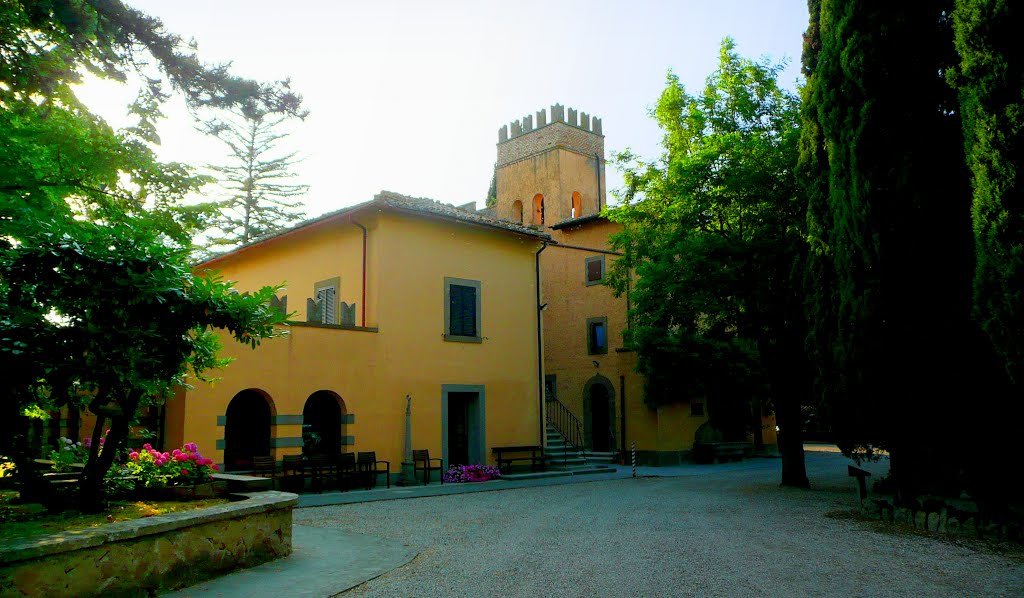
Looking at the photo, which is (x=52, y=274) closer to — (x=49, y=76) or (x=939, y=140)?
(x=49, y=76)

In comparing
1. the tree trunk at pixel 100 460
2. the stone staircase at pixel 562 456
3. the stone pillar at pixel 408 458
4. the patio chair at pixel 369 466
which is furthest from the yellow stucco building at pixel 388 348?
the tree trunk at pixel 100 460

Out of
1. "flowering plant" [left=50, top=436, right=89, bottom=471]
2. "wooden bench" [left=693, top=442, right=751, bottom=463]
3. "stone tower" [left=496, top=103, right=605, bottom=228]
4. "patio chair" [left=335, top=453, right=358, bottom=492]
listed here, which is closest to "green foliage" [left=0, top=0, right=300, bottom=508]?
"flowering plant" [left=50, top=436, right=89, bottom=471]

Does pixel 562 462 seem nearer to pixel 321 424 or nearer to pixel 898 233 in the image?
pixel 321 424

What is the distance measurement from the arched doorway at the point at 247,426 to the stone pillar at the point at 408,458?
119 inches

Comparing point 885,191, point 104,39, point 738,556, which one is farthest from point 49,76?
point 885,191

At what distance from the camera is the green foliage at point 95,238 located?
263 inches

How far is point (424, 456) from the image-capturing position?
1756 centimetres

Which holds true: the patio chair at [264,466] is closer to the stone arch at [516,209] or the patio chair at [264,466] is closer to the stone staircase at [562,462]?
the stone staircase at [562,462]

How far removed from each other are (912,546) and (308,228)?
15.2 metres

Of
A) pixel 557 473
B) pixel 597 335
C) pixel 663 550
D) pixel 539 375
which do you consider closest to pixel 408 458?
pixel 557 473

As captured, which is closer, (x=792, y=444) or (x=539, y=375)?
(x=792, y=444)

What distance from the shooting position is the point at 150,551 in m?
6.30

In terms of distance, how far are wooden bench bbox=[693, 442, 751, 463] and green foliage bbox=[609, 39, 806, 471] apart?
853cm

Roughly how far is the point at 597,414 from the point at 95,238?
2133cm
